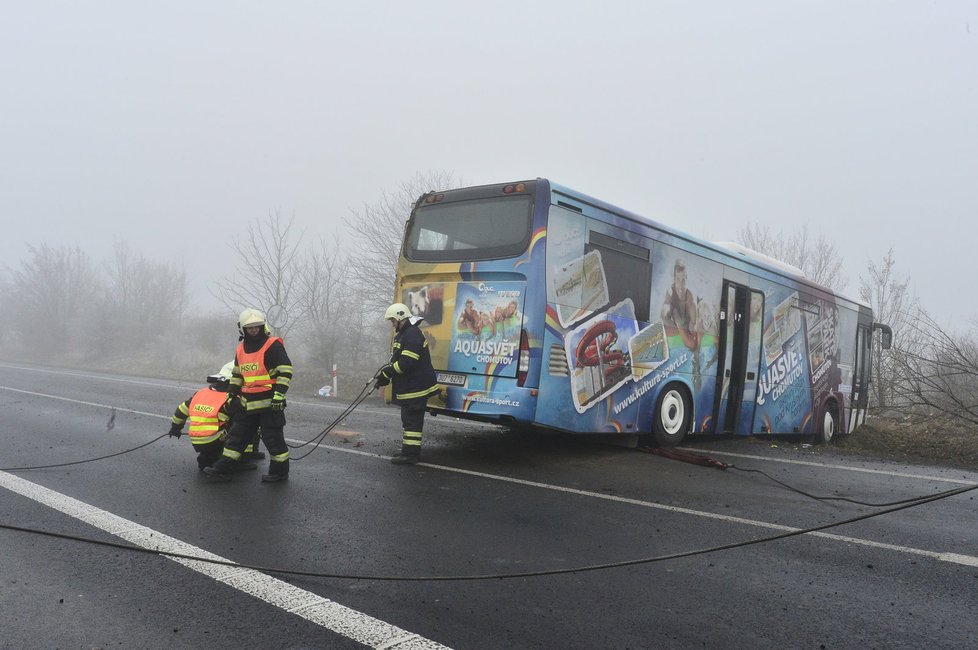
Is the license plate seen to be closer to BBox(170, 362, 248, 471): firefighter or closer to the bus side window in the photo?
the bus side window

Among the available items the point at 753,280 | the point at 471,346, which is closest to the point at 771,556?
the point at 471,346

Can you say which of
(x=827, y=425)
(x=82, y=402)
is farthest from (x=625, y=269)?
(x=82, y=402)

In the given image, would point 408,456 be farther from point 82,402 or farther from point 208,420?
point 82,402

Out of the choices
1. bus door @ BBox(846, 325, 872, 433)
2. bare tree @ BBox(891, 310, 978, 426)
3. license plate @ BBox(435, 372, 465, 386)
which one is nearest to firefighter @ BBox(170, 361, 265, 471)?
license plate @ BBox(435, 372, 465, 386)

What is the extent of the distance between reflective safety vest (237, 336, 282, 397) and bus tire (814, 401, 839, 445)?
10950 mm

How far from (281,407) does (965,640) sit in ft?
17.9

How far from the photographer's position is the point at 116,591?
3.58 m

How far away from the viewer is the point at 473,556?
431cm

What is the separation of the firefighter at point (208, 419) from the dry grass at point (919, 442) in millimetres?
9469

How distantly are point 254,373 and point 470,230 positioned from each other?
10.0 feet

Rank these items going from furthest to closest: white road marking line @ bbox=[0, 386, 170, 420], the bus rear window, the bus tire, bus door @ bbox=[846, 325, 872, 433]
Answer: bus door @ bbox=[846, 325, 872, 433] < the bus tire < white road marking line @ bbox=[0, 386, 170, 420] < the bus rear window

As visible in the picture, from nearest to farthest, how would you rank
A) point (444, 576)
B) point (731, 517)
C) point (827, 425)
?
point (444, 576) → point (731, 517) → point (827, 425)

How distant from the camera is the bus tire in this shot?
13102 mm

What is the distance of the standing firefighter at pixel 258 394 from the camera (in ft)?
20.8
